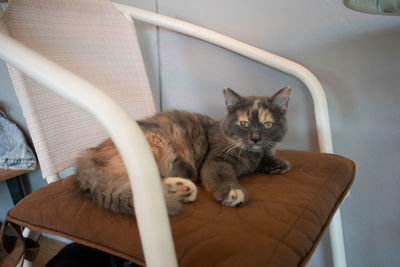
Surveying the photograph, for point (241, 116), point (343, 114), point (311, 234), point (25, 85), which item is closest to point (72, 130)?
point (25, 85)

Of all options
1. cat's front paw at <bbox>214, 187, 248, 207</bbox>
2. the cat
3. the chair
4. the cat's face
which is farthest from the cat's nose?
the cat

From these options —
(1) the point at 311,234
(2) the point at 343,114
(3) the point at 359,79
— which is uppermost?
(3) the point at 359,79

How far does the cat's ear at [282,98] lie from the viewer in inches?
37.2

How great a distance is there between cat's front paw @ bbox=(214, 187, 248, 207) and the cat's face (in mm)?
248

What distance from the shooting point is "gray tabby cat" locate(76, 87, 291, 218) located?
2.51 ft

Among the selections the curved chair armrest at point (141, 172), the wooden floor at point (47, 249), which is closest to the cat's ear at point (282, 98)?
the curved chair armrest at point (141, 172)

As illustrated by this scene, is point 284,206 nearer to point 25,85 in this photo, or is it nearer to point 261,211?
point 261,211

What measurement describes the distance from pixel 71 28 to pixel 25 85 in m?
0.30

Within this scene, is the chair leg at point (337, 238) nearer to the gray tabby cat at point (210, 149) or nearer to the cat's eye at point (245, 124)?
the gray tabby cat at point (210, 149)

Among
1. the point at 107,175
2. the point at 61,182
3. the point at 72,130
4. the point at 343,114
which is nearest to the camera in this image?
the point at 107,175

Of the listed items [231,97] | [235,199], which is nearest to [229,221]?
[235,199]

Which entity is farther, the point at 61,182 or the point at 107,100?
the point at 61,182

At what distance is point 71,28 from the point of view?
106cm

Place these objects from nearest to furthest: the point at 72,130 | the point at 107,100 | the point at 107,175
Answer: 1. the point at 107,100
2. the point at 107,175
3. the point at 72,130
